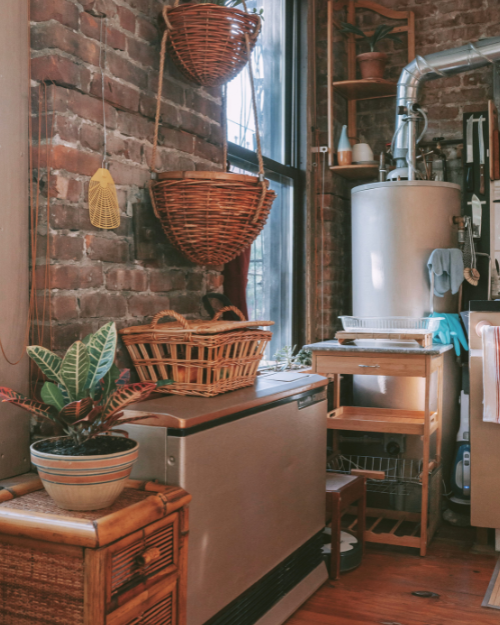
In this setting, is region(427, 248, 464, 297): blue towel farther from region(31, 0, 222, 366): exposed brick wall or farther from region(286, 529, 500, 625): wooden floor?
region(31, 0, 222, 366): exposed brick wall

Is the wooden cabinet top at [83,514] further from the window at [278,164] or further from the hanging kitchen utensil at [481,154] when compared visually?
the hanging kitchen utensil at [481,154]

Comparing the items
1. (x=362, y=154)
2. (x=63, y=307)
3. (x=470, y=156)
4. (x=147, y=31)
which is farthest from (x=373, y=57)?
(x=63, y=307)

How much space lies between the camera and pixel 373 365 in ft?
8.54

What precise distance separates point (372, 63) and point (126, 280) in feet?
7.15

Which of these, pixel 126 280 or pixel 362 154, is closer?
pixel 126 280

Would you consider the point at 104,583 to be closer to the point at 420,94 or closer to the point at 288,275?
the point at 288,275

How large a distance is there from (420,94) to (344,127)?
44cm

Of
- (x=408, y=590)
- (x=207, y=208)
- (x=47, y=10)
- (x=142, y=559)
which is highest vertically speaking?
(x=47, y=10)

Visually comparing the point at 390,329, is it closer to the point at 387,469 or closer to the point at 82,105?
the point at 387,469

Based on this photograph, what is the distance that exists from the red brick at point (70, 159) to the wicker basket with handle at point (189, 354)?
40 cm

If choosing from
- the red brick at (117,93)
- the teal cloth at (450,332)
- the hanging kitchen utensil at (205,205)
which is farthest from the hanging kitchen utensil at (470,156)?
the red brick at (117,93)

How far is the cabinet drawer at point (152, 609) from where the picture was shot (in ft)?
3.81

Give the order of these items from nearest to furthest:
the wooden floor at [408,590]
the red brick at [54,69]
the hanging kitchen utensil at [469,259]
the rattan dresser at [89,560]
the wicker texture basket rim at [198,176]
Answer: the rattan dresser at [89,560]
the red brick at [54,69]
the wicker texture basket rim at [198,176]
the wooden floor at [408,590]
the hanging kitchen utensil at [469,259]

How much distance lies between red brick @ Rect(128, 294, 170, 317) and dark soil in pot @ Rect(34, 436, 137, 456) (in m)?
0.55
